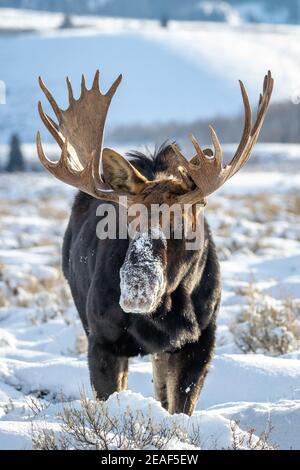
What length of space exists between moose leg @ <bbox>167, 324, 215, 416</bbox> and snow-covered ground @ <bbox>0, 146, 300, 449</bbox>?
0.48 feet

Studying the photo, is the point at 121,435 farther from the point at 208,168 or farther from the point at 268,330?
the point at 268,330

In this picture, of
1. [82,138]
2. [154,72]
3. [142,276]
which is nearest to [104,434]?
A: [142,276]

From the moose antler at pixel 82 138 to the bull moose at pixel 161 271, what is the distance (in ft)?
0.03

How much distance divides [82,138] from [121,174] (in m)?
1.16

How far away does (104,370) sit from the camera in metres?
4.99

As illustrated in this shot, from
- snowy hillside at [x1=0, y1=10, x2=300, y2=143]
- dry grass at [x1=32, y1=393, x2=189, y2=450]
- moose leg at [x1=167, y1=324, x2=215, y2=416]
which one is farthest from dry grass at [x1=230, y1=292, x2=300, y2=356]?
snowy hillside at [x1=0, y1=10, x2=300, y2=143]

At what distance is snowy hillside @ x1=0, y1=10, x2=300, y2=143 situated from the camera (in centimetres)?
8625

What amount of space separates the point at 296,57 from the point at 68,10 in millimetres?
107766

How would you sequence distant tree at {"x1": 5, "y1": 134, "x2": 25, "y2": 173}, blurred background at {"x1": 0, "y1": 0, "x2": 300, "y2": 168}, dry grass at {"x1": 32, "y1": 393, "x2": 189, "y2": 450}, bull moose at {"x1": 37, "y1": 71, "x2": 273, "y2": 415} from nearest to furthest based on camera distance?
dry grass at {"x1": 32, "y1": 393, "x2": 189, "y2": 450} → bull moose at {"x1": 37, "y1": 71, "x2": 273, "y2": 415} → distant tree at {"x1": 5, "y1": 134, "x2": 25, "y2": 173} → blurred background at {"x1": 0, "y1": 0, "x2": 300, "y2": 168}

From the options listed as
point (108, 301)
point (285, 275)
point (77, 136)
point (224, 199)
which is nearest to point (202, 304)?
point (108, 301)

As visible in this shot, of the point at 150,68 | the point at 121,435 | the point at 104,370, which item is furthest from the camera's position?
the point at 150,68

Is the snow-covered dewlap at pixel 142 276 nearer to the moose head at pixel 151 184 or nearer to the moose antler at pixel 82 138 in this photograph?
the moose head at pixel 151 184

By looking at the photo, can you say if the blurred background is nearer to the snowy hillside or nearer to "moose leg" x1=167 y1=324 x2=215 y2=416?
the snowy hillside

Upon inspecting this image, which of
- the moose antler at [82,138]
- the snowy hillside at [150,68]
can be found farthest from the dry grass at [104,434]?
the snowy hillside at [150,68]
